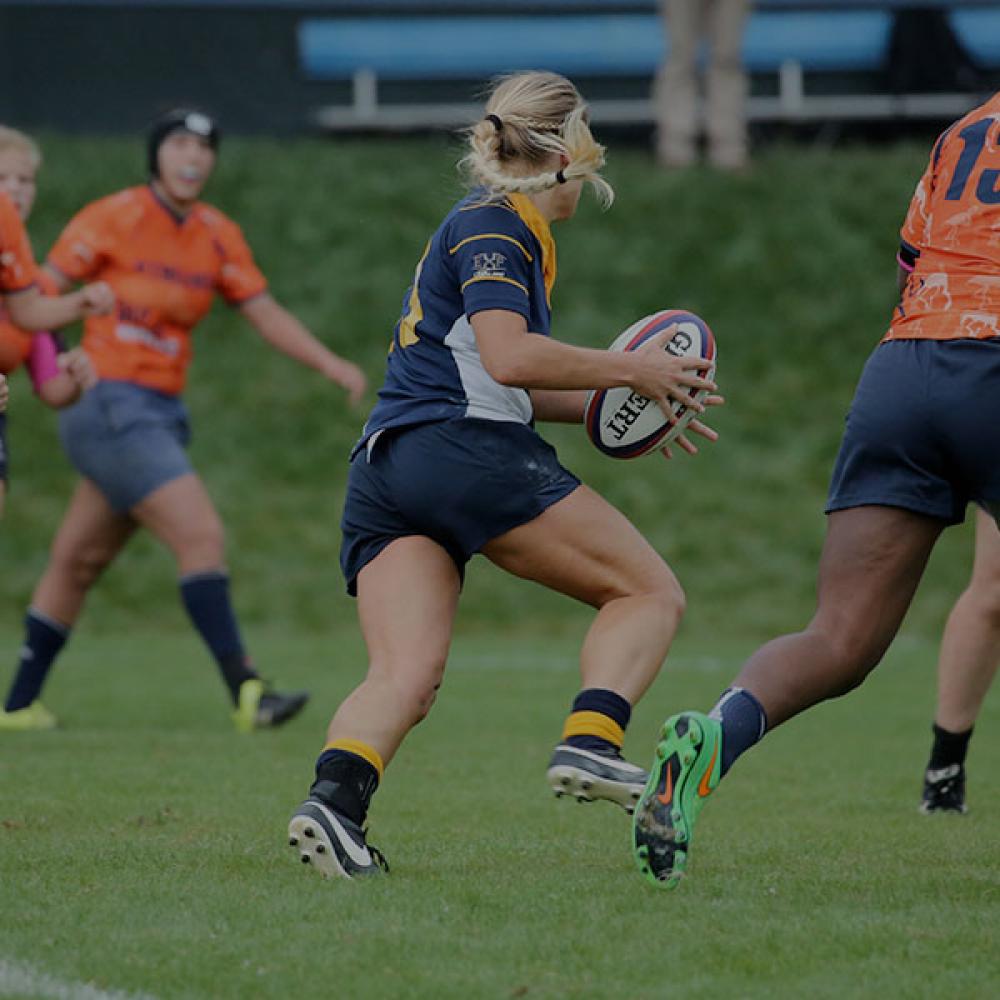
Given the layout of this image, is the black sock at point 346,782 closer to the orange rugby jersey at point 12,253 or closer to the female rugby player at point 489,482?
the female rugby player at point 489,482

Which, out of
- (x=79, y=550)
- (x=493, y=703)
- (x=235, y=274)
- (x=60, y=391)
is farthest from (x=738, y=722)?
(x=493, y=703)

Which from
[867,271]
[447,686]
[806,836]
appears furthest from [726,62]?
[806,836]

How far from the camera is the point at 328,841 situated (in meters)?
4.62

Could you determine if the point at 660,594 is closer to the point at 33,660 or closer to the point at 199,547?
the point at 199,547

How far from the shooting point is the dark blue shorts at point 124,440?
337 inches

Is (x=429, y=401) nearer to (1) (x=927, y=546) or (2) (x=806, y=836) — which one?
(1) (x=927, y=546)

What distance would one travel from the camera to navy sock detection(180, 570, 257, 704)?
8.64 metres

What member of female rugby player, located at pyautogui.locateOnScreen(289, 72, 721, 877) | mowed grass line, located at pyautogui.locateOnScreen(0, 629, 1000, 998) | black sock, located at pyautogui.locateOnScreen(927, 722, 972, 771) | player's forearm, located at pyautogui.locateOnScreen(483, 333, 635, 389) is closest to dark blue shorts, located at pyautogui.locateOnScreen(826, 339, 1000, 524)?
female rugby player, located at pyautogui.locateOnScreen(289, 72, 721, 877)

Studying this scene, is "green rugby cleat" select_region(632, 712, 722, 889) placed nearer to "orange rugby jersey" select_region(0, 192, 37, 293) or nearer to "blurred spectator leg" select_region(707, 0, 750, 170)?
"orange rugby jersey" select_region(0, 192, 37, 293)

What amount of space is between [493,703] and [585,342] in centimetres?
774

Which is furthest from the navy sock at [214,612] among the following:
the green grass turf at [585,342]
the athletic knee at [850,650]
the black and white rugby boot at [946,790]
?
the green grass turf at [585,342]

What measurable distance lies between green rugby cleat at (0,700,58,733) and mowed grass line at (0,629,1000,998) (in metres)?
0.18

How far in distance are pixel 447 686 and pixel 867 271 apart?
910cm

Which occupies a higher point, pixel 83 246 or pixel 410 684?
pixel 83 246
